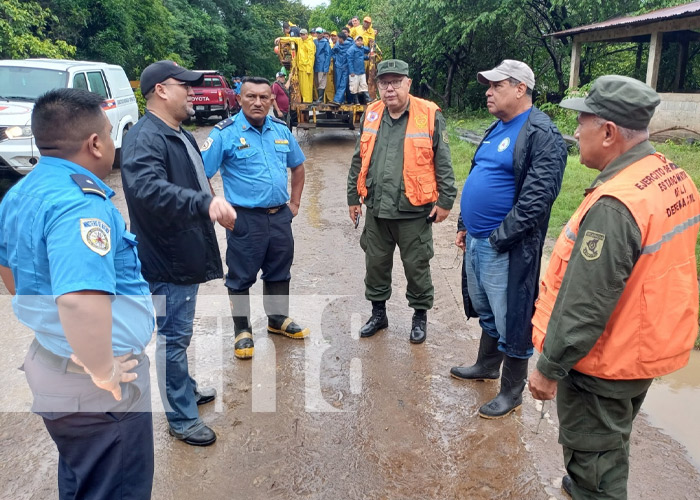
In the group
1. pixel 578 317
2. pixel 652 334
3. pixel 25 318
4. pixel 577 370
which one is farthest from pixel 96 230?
pixel 652 334

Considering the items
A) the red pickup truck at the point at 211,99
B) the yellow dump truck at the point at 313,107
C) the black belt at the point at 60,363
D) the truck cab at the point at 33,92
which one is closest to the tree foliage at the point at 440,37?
the red pickup truck at the point at 211,99

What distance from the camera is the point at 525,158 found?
3.06 m

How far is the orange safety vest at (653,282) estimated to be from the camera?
190cm

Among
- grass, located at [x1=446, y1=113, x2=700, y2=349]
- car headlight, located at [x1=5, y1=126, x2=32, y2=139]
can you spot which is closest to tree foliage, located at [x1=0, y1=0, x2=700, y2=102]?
car headlight, located at [x1=5, y1=126, x2=32, y2=139]

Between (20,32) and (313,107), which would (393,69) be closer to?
(313,107)

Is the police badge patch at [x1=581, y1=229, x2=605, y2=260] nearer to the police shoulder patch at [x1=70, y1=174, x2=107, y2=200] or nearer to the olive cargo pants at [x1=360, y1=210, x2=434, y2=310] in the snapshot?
the police shoulder patch at [x1=70, y1=174, x2=107, y2=200]

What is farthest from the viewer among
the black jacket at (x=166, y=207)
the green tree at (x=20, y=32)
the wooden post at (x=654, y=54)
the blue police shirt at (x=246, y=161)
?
the wooden post at (x=654, y=54)

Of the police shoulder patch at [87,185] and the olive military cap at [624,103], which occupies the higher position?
the olive military cap at [624,103]

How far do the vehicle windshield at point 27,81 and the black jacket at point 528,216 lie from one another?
7.81 meters

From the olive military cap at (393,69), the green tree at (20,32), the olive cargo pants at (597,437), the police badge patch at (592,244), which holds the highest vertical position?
the green tree at (20,32)

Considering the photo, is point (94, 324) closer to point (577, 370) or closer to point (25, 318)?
point (25, 318)

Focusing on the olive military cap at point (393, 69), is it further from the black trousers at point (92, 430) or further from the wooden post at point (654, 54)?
the wooden post at point (654, 54)

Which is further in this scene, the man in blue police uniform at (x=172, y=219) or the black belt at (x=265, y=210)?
the black belt at (x=265, y=210)

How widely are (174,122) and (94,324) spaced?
1.53 metres
